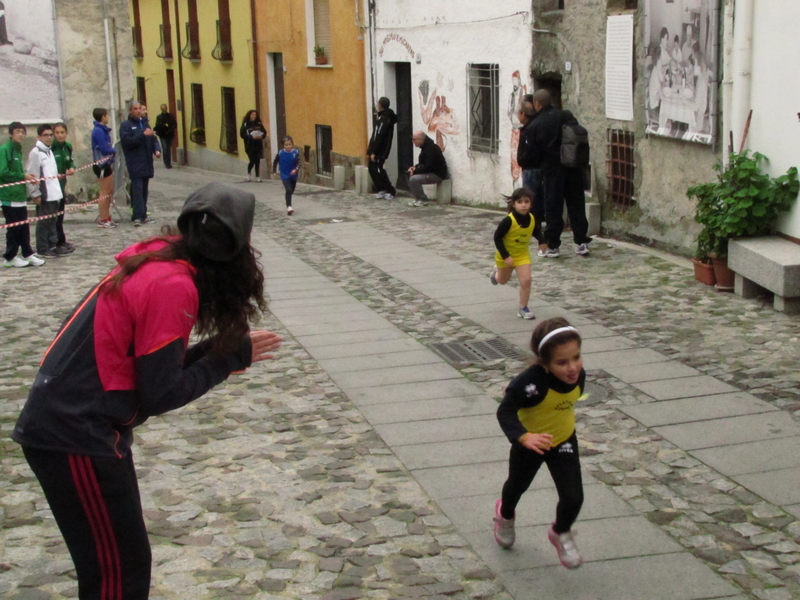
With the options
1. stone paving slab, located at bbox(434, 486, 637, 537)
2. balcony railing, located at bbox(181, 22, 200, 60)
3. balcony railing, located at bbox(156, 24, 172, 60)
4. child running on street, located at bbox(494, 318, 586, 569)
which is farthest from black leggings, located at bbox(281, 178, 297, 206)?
balcony railing, located at bbox(156, 24, 172, 60)

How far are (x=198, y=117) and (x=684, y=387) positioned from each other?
84.4 ft

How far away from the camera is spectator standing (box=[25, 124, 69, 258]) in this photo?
11.7m

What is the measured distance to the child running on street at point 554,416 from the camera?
12.9ft

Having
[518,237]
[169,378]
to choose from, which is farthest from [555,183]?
[169,378]

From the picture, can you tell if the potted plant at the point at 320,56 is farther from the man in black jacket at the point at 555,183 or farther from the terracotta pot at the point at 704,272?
the terracotta pot at the point at 704,272

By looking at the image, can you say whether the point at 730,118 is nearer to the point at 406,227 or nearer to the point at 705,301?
the point at 705,301

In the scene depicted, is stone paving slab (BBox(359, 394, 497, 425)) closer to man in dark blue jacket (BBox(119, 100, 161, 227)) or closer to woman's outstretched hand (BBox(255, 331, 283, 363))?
woman's outstretched hand (BBox(255, 331, 283, 363))

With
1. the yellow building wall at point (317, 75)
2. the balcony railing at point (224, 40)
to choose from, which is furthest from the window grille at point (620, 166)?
the balcony railing at point (224, 40)

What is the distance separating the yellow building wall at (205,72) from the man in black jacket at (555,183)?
48.5 ft

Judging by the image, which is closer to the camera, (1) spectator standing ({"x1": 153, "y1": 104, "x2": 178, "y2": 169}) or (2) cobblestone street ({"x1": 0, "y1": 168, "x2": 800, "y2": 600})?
(2) cobblestone street ({"x1": 0, "y1": 168, "x2": 800, "y2": 600})

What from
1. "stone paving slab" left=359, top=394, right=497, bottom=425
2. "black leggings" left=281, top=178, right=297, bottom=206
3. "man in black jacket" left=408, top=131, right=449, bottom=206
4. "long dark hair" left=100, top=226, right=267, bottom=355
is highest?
"long dark hair" left=100, top=226, right=267, bottom=355

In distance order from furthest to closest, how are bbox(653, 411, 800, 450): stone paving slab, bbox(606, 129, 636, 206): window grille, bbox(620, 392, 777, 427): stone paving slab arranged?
1. bbox(606, 129, 636, 206): window grille
2. bbox(620, 392, 777, 427): stone paving slab
3. bbox(653, 411, 800, 450): stone paving slab

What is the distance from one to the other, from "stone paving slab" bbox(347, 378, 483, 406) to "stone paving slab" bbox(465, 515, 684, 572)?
204 cm

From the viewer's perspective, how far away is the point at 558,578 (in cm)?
411
